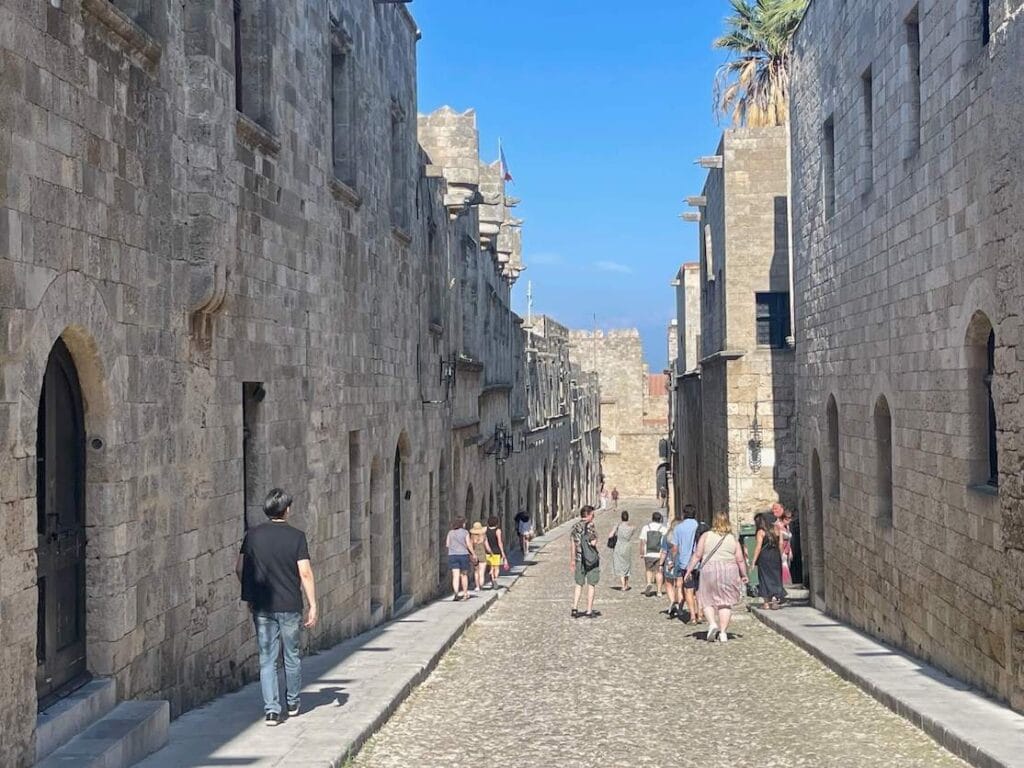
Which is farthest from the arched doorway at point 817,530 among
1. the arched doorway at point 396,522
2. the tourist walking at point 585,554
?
the arched doorway at point 396,522

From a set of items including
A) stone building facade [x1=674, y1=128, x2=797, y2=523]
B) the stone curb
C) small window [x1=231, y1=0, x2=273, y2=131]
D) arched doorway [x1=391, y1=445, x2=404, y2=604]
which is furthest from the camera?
stone building facade [x1=674, y1=128, x2=797, y2=523]

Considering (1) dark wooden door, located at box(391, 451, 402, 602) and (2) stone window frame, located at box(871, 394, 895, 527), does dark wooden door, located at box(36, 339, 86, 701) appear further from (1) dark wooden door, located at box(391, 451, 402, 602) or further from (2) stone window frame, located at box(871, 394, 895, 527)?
(1) dark wooden door, located at box(391, 451, 402, 602)

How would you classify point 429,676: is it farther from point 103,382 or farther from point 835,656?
point 103,382

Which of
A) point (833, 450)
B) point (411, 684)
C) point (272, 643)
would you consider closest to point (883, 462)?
point (833, 450)

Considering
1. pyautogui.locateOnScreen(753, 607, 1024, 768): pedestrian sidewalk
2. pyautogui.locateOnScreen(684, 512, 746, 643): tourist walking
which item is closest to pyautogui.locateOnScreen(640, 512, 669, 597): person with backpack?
pyautogui.locateOnScreen(684, 512, 746, 643): tourist walking

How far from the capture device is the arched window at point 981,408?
9.09m

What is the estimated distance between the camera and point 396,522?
16.4 m

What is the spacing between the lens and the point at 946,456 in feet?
32.3

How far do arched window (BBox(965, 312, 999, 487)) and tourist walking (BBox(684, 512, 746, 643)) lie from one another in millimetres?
3982

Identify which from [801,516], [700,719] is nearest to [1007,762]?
[700,719]

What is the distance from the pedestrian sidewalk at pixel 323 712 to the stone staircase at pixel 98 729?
5.6 inches

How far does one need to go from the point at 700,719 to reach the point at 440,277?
12355 mm

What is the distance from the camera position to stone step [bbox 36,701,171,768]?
18.4ft

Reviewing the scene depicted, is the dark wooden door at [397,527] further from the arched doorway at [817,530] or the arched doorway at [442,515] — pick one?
the arched doorway at [817,530]
